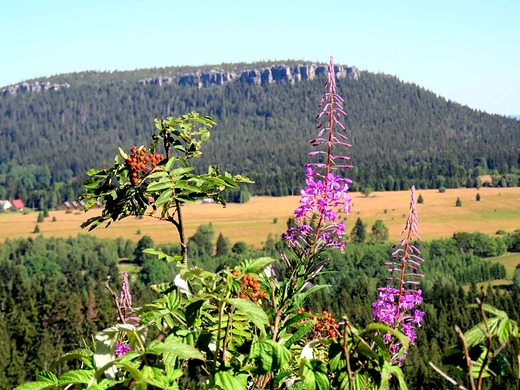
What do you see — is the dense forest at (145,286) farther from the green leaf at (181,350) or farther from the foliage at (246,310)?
the green leaf at (181,350)

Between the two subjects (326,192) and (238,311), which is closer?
(238,311)

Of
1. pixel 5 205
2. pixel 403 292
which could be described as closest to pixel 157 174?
pixel 403 292

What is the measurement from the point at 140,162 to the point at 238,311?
1036 mm

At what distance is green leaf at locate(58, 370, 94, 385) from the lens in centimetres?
237

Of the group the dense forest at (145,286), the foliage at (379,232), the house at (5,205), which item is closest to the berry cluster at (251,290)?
the dense forest at (145,286)

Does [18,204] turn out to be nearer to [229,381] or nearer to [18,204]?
[18,204]

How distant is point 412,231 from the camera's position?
11.9 ft

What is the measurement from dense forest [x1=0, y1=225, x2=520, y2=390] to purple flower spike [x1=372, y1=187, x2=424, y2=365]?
11.5 inches

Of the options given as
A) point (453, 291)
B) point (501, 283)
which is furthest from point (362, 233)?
point (453, 291)

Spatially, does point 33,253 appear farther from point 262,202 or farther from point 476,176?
point 476,176

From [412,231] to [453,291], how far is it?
219 ft

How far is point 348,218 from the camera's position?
135 metres

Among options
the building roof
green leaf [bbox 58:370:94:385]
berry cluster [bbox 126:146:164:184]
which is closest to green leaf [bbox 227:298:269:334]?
green leaf [bbox 58:370:94:385]

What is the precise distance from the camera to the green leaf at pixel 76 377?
2.37 meters
